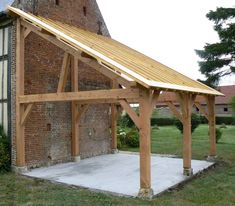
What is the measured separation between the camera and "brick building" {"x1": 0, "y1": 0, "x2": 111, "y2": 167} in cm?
1195

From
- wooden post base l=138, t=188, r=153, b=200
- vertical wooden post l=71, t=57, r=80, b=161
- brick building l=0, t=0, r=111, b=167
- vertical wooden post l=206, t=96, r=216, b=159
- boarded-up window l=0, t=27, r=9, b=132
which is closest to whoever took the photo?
wooden post base l=138, t=188, r=153, b=200

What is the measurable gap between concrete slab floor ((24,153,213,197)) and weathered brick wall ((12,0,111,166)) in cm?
67

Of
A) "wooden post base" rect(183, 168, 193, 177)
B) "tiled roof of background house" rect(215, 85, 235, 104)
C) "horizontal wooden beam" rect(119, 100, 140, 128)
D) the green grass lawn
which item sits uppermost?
"tiled roof of background house" rect(215, 85, 235, 104)

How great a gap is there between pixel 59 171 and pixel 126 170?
2.19m

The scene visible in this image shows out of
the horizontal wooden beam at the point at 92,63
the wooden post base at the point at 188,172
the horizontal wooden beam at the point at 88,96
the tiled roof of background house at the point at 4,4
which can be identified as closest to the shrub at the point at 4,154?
the horizontal wooden beam at the point at 88,96

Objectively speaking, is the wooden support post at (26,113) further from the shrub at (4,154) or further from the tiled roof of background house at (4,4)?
the tiled roof of background house at (4,4)

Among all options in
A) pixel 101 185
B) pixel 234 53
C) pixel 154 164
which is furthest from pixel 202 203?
pixel 234 53

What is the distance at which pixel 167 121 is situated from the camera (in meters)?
41.6

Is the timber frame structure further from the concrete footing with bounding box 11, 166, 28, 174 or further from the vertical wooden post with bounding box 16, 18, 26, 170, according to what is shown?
the concrete footing with bounding box 11, 166, 28, 174

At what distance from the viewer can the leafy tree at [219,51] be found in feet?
80.0

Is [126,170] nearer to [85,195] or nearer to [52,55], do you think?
[85,195]

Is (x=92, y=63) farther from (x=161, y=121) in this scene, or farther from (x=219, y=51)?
(x=161, y=121)

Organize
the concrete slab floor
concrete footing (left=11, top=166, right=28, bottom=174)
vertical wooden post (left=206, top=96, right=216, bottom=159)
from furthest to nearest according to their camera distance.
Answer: vertical wooden post (left=206, top=96, right=216, bottom=159) → concrete footing (left=11, top=166, right=28, bottom=174) → the concrete slab floor

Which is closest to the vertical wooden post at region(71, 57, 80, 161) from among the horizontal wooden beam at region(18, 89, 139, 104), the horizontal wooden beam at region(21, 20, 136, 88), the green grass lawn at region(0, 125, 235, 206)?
the horizontal wooden beam at region(18, 89, 139, 104)
